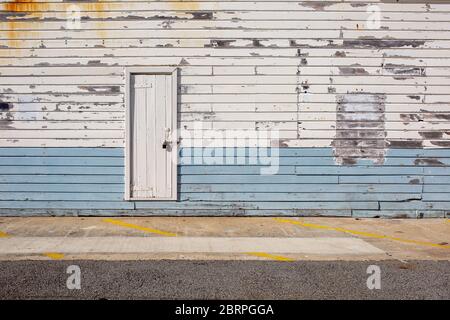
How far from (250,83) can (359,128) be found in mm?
2268

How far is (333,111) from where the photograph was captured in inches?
372

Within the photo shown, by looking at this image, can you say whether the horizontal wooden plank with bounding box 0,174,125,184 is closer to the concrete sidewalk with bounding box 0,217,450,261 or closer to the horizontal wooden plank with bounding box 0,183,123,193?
the horizontal wooden plank with bounding box 0,183,123,193

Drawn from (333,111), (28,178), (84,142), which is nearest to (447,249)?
(333,111)

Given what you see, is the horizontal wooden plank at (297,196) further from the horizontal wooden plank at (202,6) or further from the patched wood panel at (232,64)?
A: the horizontal wooden plank at (202,6)

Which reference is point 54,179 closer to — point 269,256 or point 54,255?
point 54,255

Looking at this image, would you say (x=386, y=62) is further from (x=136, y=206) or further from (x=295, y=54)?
(x=136, y=206)

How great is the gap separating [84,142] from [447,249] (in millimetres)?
A: 6532

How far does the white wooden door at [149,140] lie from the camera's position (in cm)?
938

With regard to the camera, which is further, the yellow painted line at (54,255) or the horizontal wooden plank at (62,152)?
the horizontal wooden plank at (62,152)

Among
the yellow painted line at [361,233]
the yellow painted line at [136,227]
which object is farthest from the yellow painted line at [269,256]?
the yellow painted line at [361,233]

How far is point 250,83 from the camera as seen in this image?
30.7ft

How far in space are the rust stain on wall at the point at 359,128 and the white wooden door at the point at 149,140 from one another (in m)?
3.21

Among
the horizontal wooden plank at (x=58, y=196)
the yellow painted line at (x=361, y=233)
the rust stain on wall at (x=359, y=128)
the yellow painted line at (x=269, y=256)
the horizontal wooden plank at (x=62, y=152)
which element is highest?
the rust stain on wall at (x=359, y=128)

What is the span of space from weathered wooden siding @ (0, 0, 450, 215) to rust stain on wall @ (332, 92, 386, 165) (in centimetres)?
2
